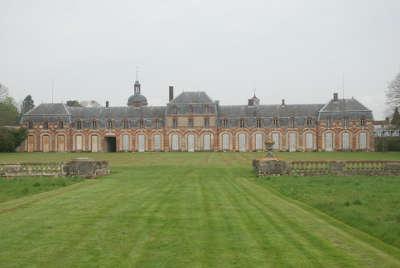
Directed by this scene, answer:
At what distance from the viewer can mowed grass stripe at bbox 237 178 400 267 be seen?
733cm

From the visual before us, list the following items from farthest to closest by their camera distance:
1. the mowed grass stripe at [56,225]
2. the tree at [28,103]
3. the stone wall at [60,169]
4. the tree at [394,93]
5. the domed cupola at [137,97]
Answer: the tree at [28,103] → the domed cupola at [137,97] → the tree at [394,93] → the stone wall at [60,169] → the mowed grass stripe at [56,225]

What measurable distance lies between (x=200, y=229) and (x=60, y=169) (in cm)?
1607

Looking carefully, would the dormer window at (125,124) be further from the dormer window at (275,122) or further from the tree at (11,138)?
the dormer window at (275,122)

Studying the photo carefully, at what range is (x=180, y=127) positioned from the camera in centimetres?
6794

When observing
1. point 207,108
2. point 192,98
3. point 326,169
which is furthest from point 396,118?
point 326,169

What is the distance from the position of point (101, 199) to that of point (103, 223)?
3.97 meters

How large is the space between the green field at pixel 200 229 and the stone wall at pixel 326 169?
318 inches

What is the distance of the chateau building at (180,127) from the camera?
6669 cm

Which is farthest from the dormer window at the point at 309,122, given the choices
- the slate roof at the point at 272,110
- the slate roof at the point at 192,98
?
the slate roof at the point at 192,98

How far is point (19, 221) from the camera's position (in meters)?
10.4

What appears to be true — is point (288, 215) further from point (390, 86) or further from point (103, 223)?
point (390, 86)

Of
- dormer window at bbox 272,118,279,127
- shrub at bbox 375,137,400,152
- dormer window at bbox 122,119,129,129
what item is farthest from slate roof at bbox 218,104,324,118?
dormer window at bbox 122,119,129,129

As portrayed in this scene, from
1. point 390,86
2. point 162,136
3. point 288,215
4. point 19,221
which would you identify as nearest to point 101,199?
→ point 19,221

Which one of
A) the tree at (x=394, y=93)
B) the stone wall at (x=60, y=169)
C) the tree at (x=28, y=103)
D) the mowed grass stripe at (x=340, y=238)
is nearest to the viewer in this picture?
the mowed grass stripe at (x=340, y=238)
